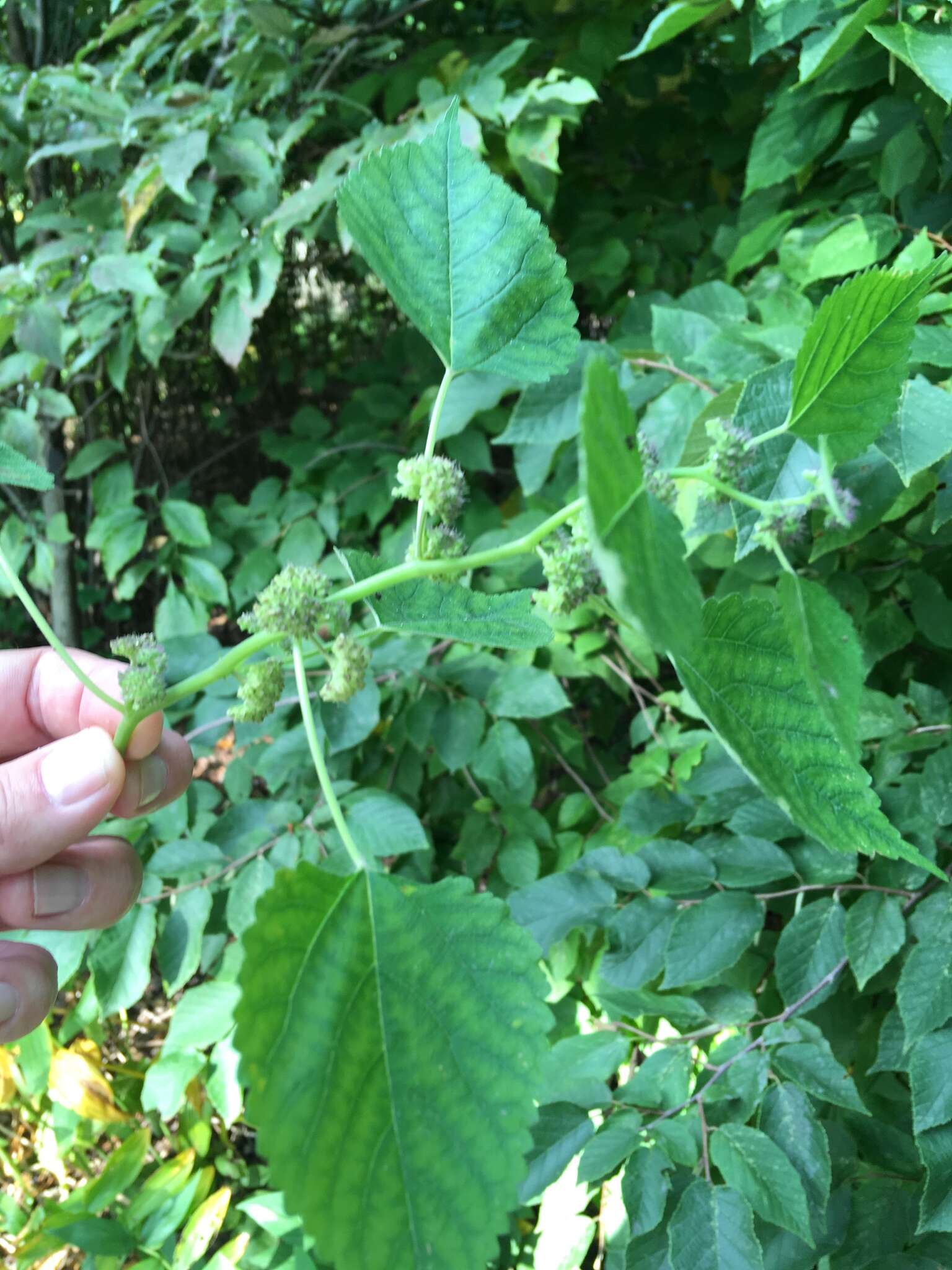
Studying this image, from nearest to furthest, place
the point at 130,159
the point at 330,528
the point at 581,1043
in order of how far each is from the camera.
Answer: the point at 581,1043 < the point at 330,528 < the point at 130,159

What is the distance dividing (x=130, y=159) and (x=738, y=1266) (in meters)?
1.90

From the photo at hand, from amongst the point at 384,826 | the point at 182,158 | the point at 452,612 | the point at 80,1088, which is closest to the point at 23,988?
the point at 384,826

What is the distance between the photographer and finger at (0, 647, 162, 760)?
96cm

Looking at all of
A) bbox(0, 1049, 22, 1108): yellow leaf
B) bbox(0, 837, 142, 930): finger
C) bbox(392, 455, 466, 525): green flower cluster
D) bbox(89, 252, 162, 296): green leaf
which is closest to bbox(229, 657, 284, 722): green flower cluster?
bbox(392, 455, 466, 525): green flower cluster

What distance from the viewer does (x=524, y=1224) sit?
1323 mm

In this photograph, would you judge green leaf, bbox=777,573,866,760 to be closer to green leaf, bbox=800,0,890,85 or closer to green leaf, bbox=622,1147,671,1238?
green leaf, bbox=622,1147,671,1238

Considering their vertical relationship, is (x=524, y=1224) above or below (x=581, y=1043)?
below

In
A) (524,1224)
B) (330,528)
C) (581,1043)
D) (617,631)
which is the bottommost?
(524,1224)

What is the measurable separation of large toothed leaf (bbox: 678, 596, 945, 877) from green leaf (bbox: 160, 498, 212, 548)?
115cm

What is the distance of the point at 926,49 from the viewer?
746mm

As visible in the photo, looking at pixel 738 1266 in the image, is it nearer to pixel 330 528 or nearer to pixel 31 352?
pixel 330 528

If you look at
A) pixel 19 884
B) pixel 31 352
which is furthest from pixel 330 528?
pixel 19 884

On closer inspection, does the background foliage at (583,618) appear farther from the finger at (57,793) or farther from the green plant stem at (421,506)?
Result: the finger at (57,793)

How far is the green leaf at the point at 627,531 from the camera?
0.30 meters
